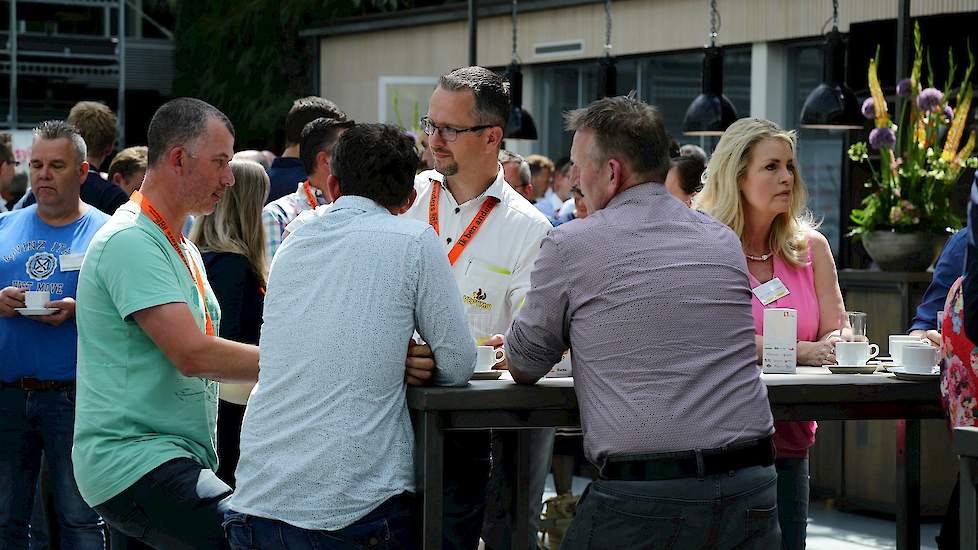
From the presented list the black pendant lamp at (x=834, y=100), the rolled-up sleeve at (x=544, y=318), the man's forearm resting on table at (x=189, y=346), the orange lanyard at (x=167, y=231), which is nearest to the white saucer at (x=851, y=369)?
the rolled-up sleeve at (x=544, y=318)

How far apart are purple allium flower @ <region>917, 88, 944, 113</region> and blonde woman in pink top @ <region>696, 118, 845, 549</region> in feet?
8.88

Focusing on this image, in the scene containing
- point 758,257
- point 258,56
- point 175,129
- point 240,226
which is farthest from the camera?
point 258,56

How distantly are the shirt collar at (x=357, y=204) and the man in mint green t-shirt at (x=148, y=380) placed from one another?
490 millimetres

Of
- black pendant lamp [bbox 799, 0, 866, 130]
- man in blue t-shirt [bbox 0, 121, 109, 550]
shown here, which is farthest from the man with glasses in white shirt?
black pendant lamp [bbox 799, 0, 866, 130]

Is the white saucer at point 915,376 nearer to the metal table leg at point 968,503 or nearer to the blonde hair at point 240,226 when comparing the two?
the metal table leg at point 968,503

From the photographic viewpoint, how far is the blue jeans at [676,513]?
2.88m

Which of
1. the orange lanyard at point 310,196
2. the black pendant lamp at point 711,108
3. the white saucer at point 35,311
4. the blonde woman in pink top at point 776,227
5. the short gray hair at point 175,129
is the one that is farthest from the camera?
the black pendant lamp at point 711,108

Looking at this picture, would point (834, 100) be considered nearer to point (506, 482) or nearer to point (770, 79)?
point (770, 79)

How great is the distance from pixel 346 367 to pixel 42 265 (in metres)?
2.41

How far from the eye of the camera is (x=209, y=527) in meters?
3.30

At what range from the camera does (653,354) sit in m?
2.87

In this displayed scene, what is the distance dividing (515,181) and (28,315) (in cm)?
353

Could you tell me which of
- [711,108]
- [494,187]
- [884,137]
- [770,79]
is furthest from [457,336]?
[770,79]

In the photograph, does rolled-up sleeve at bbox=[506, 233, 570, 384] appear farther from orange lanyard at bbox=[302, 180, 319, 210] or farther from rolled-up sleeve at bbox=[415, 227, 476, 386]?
orange lanyard at bbox=[302, 180, 319, 210]
